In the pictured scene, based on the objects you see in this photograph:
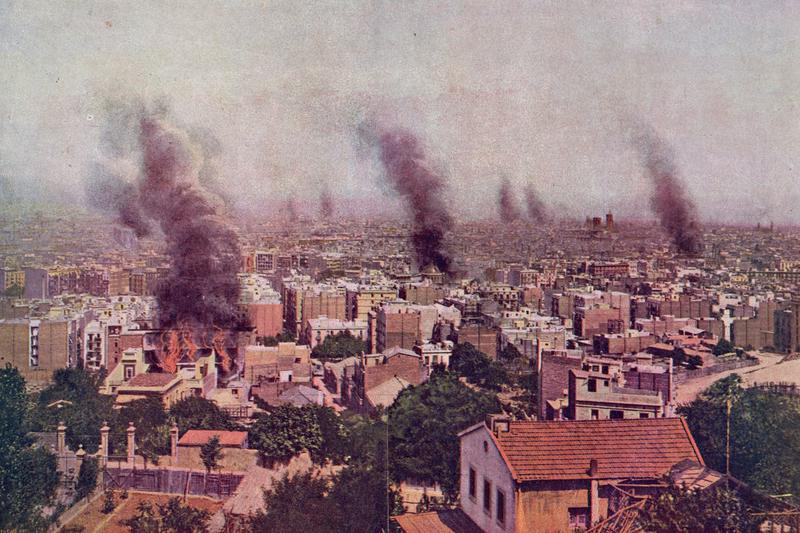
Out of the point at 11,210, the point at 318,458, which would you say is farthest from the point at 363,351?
the point at 11,210

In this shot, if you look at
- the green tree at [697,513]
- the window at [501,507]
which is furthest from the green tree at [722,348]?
the window at [501,507]

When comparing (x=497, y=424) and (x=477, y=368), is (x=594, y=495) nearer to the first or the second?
(x=497, y=424)

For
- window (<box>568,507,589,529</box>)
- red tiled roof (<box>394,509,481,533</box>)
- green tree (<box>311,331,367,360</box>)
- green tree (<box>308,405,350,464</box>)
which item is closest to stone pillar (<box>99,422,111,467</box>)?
green tree (<box>308,405,350,464</box>)

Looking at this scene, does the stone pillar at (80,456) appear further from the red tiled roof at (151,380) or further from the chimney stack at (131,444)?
the red tiled roof at (151,380)

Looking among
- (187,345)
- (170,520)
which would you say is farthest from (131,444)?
(187,345)

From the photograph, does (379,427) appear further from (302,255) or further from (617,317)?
(302,255)
